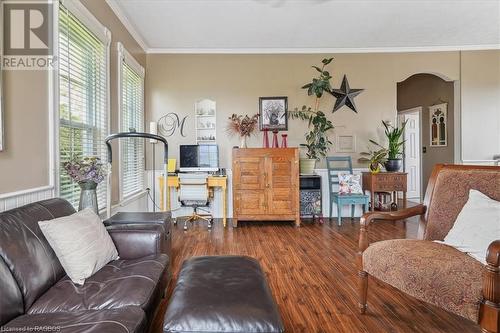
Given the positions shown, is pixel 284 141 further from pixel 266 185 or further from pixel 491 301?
pixel 491 301

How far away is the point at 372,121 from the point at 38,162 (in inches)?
185

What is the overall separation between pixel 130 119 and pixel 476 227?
4.00 metres

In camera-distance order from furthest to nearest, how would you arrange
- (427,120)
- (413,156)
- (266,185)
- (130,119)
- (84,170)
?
1. (413,156)
2. (427,120)
3. (266,185)
4. (130,119)
5. (84,170)


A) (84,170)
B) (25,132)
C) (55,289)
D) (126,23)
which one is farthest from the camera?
(126,23)

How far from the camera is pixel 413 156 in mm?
6375

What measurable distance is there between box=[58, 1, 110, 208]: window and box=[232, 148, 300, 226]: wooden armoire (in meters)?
1.88

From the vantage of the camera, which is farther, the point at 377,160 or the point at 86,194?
the point at 377,160

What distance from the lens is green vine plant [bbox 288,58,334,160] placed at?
4.54m

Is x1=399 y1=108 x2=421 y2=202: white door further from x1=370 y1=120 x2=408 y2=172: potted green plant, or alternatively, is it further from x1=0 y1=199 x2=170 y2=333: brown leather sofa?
x1=0 y1=199 x2=170 y2=333: brown leather sofa

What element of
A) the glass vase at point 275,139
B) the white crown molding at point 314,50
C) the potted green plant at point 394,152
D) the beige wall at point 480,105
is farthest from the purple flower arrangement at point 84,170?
the beige wall at point 480,105

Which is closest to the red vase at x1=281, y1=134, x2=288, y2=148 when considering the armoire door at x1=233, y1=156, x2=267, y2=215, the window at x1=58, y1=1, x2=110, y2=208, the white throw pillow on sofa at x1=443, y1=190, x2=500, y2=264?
the armoire door at x1=233, y1=156, x2=267, y2=215

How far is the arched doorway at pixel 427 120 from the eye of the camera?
216 inches

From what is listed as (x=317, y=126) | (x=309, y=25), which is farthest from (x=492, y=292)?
(x=309, y=25)

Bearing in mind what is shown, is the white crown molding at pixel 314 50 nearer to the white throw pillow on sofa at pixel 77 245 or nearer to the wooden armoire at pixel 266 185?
the wooden armoire at pixel 266 185
